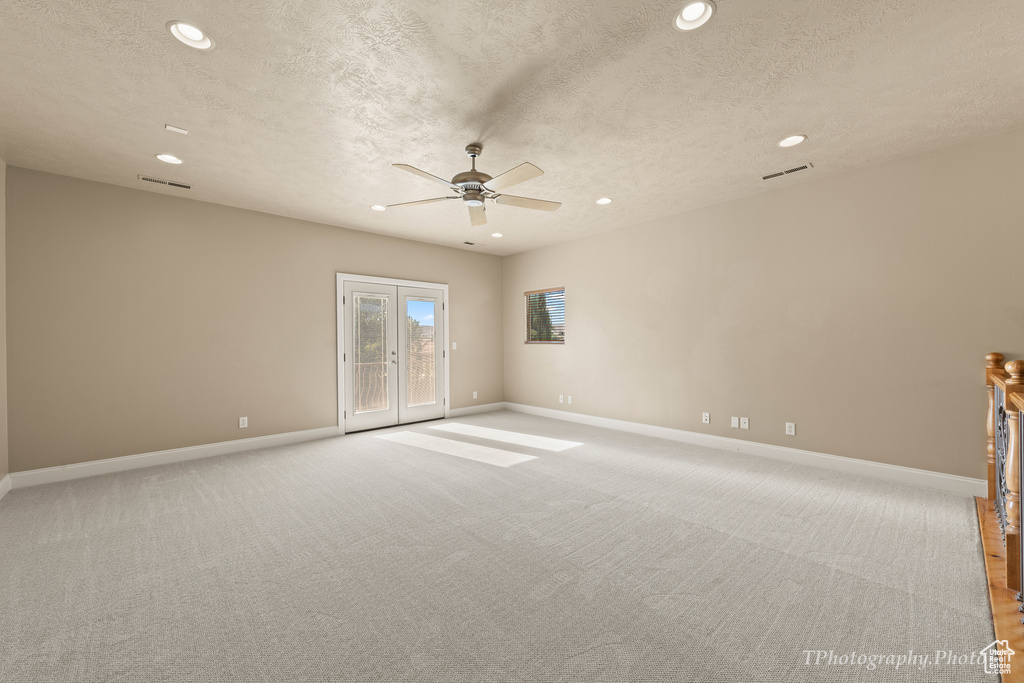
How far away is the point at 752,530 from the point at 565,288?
14.6 ft

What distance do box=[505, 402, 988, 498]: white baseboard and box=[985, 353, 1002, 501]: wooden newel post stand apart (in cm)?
22

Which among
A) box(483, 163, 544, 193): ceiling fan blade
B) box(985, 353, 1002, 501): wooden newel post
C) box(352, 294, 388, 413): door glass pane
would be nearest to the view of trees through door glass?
box(352, 294, 388, 413): door glass pane

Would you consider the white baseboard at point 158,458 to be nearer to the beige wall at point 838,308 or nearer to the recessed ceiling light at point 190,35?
the recessed ceiling light at point 190,35

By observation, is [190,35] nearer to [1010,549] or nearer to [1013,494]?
[1013,494]

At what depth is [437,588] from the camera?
84.1 inches

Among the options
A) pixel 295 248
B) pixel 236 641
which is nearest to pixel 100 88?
pixel 295 248

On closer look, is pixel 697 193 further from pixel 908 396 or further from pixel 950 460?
pixel 950 460

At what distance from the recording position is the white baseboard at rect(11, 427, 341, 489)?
3773 millimetres

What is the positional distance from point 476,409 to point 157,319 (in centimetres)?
444

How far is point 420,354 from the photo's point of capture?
6520mm

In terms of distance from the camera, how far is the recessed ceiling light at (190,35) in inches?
80.4

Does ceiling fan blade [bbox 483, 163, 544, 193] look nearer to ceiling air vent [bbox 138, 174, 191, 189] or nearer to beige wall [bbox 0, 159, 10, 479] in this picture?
ceiling air vent [bbox 138, 174, 191, 189]

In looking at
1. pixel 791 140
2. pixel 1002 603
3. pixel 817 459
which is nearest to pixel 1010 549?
pixel 1002 603

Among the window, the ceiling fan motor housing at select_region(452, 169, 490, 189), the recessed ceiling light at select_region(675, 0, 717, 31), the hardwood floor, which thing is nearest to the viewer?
the hardwood floor
